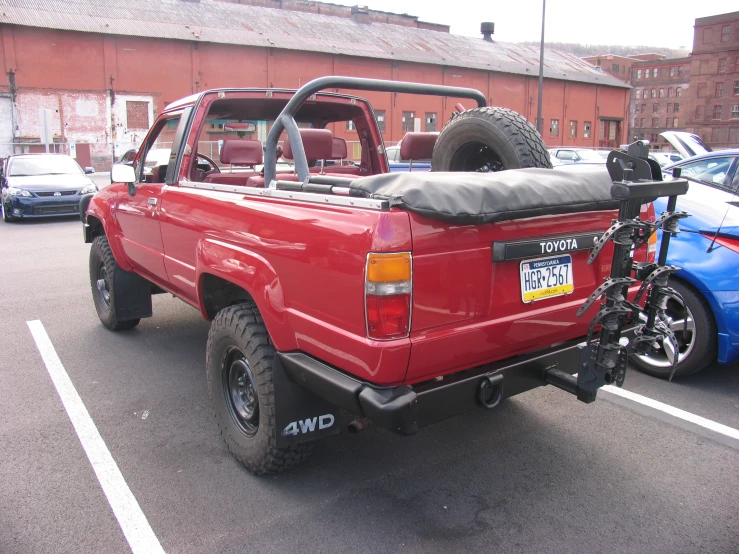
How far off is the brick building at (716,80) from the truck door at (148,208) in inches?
3027

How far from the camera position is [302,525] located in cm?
280

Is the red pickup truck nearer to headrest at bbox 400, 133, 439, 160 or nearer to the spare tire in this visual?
the spare tire

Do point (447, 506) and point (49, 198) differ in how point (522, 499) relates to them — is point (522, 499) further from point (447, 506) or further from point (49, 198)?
point (49, 198)

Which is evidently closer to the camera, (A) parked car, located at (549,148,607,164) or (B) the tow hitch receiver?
(B) the tow hitch receiver

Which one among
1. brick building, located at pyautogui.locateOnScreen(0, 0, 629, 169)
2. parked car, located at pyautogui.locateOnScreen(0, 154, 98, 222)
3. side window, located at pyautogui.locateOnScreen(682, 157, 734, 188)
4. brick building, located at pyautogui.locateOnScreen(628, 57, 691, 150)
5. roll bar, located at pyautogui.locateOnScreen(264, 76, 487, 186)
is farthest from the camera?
brick building, located at pyautogui.locateOnScreen(628, 57, 691, 150)

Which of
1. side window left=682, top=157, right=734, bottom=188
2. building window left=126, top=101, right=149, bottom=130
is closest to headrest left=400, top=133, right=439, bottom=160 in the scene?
side window left=682, top=157, right=734, bottom=188

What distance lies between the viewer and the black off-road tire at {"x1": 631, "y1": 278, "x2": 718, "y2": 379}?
168 inches

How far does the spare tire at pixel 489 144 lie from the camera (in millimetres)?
3559

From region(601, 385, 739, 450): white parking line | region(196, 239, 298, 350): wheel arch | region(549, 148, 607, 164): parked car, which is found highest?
region(549, 148, 607, 164): parked car

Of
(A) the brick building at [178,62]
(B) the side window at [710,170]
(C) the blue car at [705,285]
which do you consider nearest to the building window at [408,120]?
(A) the brick building at [178,62]

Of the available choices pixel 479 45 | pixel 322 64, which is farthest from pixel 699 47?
pixel 322 64

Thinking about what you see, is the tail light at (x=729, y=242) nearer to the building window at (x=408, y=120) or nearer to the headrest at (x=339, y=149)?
the headrest at (x=339, y=149)

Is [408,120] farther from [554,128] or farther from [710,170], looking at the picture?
[710,170]

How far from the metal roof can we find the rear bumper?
37639 mm
